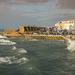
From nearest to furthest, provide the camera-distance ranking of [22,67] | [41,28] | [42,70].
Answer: [42,70]
[22,67]
[41,28]

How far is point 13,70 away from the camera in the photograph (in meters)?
22.3

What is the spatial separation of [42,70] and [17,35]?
88567mm

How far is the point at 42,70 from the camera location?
22266 mm

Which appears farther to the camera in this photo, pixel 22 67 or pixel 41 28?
pixel 41 28

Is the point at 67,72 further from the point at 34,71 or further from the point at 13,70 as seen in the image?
the point at 13,70

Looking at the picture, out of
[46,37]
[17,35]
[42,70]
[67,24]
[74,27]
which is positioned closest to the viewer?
[42,70]

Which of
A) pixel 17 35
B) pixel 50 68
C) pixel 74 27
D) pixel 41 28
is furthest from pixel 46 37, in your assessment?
pixel 50 68

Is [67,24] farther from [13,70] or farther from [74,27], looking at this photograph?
[13,70]

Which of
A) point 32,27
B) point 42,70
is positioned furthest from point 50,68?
point 32,27

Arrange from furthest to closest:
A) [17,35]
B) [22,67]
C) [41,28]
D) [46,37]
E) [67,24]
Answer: [41,28], [67,24], [17,35], [46,37], [22,67]

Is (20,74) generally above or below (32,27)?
below

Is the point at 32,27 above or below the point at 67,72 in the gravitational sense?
above

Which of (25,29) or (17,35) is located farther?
(25,29)

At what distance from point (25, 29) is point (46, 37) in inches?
1556
